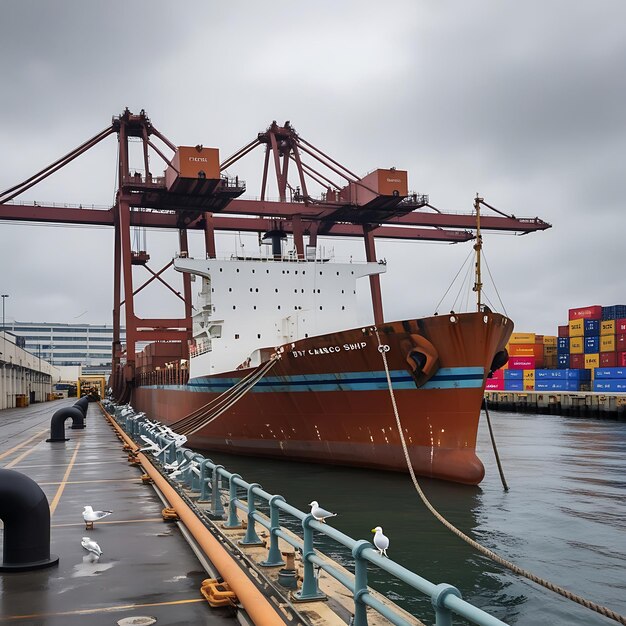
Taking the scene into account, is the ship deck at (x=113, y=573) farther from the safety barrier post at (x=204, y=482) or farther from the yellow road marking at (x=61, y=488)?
the safety barrier post at (x=204, y=482)

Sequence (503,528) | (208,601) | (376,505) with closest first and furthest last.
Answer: (208,601) → (503,528) → (376,505)

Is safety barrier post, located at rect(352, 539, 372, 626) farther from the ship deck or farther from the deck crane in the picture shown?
the deck crane

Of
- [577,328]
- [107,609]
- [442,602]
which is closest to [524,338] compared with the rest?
[577,328]

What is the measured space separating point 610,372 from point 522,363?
56.6 ft

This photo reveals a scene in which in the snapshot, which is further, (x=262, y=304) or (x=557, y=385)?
(x=557, y=385)

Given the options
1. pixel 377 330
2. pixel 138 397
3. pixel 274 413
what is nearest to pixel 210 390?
pixel 274 413

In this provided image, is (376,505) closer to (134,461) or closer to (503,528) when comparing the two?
(503,528)

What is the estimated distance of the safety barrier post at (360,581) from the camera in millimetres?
4945

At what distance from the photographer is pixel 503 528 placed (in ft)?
44.7

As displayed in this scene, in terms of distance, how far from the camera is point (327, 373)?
20.2 meters

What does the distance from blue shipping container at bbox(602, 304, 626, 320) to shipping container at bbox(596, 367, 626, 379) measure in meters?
6.76

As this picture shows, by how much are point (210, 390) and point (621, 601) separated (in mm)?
18854

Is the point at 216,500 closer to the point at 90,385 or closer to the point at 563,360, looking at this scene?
the point at 563,360

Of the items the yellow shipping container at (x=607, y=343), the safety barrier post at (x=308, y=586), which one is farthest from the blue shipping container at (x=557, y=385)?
the safety barrier post at (x=308, y=586)
